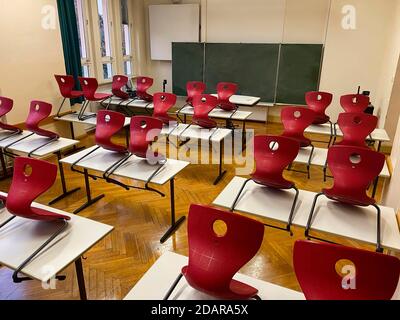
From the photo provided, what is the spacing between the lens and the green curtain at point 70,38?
17.5 ft

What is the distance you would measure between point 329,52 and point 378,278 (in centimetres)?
604

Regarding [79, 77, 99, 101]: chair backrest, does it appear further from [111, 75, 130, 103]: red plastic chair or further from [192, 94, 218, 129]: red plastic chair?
[192, 94, 218, 129]: red plastic chair

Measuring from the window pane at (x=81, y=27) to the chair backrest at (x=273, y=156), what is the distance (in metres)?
4.95

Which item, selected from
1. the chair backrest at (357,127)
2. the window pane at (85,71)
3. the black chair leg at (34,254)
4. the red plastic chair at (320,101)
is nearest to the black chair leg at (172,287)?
the black chair leg at (34,254)

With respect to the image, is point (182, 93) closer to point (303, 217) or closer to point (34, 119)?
point (34, 119)

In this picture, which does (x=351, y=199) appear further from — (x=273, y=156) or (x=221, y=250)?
(x=221, y=250)

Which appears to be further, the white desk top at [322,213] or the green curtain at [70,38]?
the green curtain at [70,38]

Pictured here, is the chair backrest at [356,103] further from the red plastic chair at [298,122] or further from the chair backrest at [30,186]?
the chair backrest at [30,186]

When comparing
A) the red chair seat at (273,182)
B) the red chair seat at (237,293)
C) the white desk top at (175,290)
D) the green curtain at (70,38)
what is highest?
the green curtain at (70,38)

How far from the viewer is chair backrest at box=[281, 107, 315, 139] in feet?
11.6

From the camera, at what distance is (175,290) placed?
1.59 metres

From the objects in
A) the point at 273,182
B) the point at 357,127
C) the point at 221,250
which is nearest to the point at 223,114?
the point at 357,127

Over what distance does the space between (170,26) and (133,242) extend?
20.5ft

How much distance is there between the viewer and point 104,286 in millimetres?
2525
